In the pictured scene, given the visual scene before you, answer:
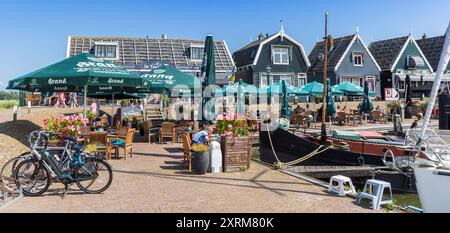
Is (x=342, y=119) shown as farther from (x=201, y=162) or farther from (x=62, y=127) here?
(x=62, y=127)

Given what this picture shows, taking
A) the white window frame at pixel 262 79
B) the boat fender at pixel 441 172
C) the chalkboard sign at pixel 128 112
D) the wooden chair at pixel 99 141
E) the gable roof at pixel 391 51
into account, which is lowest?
the boat fender at pixel 441 172

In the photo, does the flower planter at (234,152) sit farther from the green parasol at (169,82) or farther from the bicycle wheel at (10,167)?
the green parasol at (169,82)

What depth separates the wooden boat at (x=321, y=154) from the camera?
10.8m

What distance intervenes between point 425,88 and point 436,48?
17.8m

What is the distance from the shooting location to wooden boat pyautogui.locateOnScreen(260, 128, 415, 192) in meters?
10.8

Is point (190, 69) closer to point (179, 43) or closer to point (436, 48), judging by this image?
point (179, 43)

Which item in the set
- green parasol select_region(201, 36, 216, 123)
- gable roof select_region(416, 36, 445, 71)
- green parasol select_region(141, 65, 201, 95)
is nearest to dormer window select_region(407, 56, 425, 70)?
gable roof select_region(416, 36, 445, 71)

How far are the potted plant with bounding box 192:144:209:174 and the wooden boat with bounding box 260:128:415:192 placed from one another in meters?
4.35

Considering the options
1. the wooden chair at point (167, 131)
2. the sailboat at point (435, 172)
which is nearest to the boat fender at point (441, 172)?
the sailboat at point (435, 172)

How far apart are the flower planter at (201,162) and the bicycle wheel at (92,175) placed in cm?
240

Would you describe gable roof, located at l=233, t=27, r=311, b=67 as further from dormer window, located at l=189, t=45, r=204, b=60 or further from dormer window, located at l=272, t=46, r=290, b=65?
dormer window, located at l=189, t=45, r=204, b=60

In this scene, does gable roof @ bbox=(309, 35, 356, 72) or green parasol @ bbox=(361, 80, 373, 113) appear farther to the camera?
gable roof @ bbox=(309, 35, 356, 72)

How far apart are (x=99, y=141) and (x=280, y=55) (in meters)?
30.9

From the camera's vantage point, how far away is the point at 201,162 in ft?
31.2
